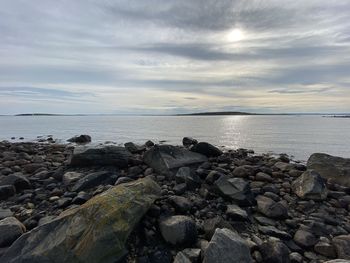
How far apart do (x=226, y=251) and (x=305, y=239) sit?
8.14 ft

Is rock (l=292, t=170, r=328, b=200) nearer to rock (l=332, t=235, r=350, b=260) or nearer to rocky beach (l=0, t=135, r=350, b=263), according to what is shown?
rocky beach (l=0, t=135, r=350, b=263)

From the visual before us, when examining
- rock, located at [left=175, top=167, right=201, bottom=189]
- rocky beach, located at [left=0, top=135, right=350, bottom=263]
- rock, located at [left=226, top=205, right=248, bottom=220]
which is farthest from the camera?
rock, located at [left=175, top=167, right=201, bottom=189]

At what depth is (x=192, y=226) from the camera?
6.86 meters

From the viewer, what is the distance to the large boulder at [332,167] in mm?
12391

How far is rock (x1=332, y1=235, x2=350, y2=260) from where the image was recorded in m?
6.58

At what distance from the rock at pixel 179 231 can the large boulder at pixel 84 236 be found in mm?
685

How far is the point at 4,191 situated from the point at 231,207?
24.3ft

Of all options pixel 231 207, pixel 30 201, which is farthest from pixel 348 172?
pixel 30 201

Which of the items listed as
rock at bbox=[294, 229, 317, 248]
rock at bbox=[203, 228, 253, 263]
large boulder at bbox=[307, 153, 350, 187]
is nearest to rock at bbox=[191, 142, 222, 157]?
large boulder at bbox=[307, 153, 350, 187]

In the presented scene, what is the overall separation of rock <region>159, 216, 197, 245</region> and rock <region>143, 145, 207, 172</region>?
521 cm

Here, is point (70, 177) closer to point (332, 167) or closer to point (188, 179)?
point (188, 179)

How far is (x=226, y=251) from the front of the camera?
229 inches

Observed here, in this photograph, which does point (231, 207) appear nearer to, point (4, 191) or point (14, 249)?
point (14, 249)

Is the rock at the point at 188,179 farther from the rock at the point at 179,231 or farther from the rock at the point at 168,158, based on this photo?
the rock at the point at 179,231
